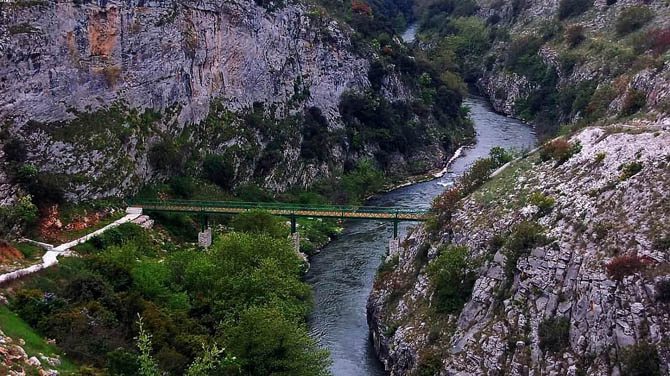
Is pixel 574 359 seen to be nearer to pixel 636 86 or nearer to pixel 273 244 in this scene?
pixel 273 244

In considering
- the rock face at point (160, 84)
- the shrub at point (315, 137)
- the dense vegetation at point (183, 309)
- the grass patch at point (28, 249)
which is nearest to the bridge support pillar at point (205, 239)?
the rock face at point (160, 84)

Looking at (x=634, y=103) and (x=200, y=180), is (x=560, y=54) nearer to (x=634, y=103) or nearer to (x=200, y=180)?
(x=634, y=103)

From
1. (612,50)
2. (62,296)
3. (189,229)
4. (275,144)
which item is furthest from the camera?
(612,50)

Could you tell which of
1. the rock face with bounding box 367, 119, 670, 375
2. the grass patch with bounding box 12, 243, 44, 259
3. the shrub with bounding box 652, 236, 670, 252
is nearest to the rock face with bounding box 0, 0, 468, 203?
the grass patch with bounding box 12, 243, 44, 259

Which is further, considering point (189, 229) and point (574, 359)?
point (189, 229)

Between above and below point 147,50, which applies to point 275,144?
below

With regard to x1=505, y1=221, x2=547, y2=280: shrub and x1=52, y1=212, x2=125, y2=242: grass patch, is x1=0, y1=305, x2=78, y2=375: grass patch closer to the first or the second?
x1=52, y1=212, x2=125, y2=242: grass patch

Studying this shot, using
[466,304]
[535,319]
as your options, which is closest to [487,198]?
[466,304]
